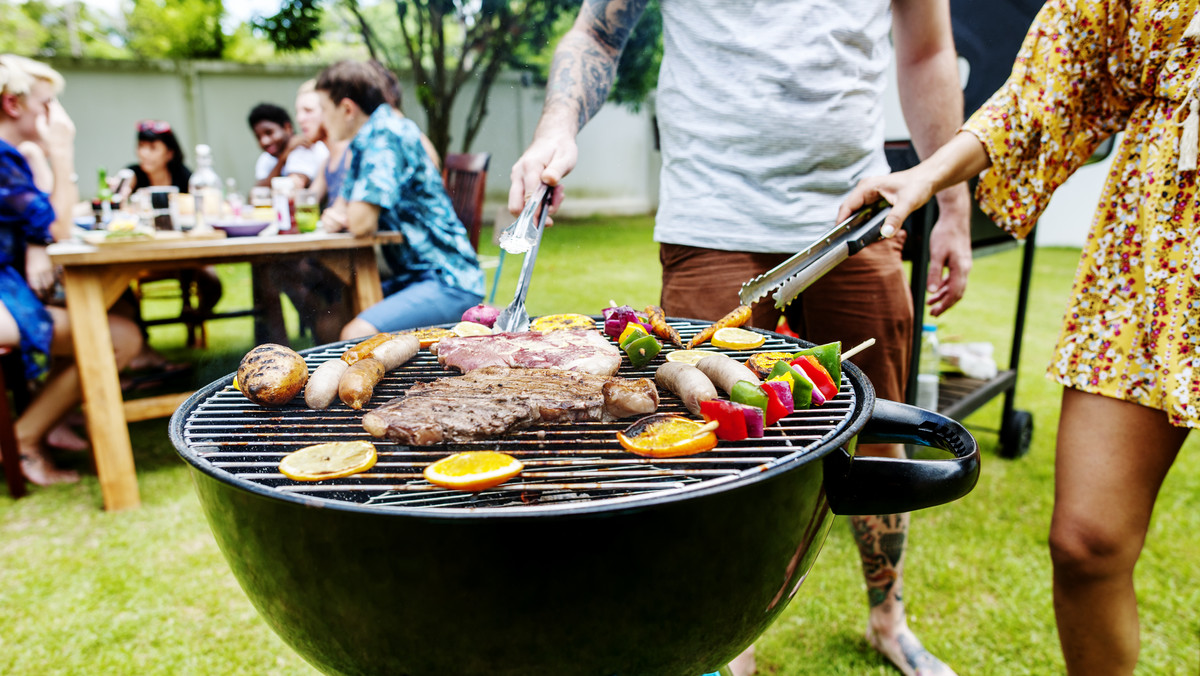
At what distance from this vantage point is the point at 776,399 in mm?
1330

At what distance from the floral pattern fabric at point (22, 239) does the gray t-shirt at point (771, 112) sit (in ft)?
12.7

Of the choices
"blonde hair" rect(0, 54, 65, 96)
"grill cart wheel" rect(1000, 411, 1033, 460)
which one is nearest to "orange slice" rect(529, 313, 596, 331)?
"grill cart wheel" rect(1000, 411, 1033, 460)

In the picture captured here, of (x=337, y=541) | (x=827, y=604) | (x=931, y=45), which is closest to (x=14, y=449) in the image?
(x=337, y=541)

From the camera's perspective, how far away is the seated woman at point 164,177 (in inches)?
249

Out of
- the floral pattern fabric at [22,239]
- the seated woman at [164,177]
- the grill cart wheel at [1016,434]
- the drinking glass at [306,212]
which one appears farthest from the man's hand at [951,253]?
the seated woman at [164,177]

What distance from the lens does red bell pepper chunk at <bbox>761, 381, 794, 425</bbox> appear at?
1331 millimetres

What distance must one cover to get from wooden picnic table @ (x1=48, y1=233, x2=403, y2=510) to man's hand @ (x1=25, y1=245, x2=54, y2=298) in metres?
0.65

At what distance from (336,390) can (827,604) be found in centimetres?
241

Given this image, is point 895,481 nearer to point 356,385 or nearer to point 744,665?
point 356,385

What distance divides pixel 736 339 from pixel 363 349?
0.96m

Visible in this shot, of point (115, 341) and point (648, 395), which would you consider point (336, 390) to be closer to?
point (648, 395)

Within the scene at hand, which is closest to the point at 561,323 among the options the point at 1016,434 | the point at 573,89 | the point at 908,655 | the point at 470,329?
the point at 470,329

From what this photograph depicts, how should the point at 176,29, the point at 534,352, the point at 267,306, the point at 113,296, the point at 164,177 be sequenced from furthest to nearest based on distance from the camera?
the point at 176,29 → the point at 164,177 → the point at 267,306 → the point at 113,296 → the point at 534,352

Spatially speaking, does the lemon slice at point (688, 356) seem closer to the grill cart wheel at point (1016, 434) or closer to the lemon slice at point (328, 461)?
the lemon slice at point (328, 461)
